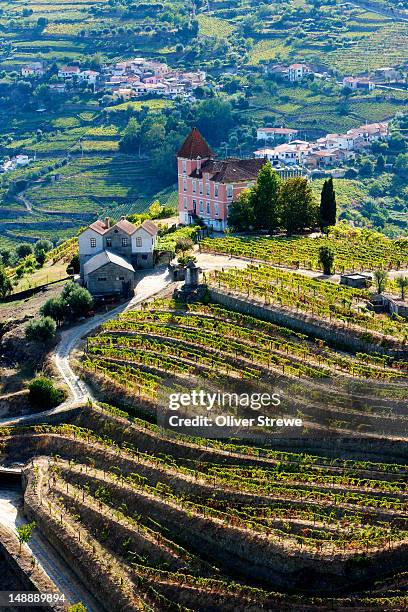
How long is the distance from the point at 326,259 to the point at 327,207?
49.0 feet

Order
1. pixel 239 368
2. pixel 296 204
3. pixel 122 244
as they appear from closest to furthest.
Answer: pixel 239 368 < pixel 122 244 < pixel 296 204

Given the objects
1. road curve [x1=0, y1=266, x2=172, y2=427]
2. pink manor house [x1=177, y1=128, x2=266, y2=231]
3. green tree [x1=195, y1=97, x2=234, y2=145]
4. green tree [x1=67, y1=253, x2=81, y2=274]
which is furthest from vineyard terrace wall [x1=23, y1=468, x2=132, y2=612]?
green tree [x1=195, y1=97, x2=234, y2=145]

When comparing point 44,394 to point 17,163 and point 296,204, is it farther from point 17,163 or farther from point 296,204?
point 17,163

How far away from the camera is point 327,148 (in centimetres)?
14412

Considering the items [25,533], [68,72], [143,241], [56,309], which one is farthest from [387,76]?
[25,533]

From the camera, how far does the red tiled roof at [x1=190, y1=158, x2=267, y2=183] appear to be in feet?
268

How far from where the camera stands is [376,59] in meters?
178

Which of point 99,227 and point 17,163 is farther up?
point 99,227

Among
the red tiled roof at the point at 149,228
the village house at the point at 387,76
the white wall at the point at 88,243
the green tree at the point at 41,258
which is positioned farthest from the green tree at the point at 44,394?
the village house at the point at 387,76

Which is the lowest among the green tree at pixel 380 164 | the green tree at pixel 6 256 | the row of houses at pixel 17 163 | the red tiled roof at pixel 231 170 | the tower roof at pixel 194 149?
the row of houses at pixel 17 163

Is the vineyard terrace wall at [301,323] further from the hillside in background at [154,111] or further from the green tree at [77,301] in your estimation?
the hillside in background at [154,111]

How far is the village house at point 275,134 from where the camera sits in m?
152

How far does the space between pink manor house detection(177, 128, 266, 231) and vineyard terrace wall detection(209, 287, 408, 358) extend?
18631mm

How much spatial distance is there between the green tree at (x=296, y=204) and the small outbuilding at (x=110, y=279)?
1418cm
